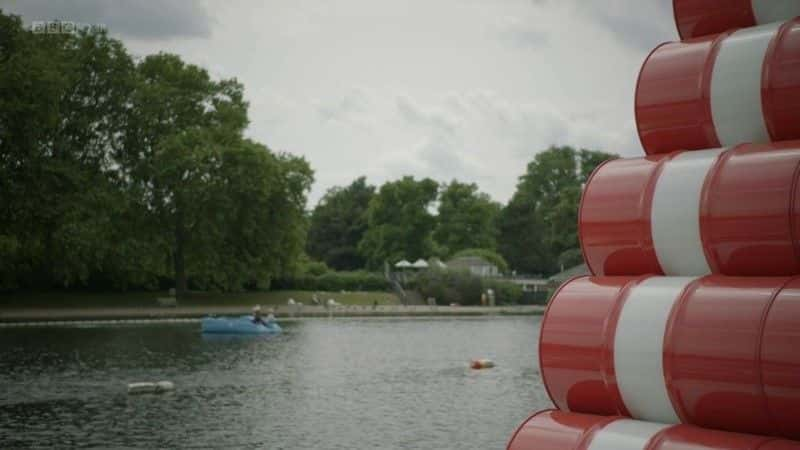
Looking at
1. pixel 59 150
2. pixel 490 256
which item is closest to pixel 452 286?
pixel 490 256

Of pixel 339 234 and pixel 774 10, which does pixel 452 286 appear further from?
pixel 774 10

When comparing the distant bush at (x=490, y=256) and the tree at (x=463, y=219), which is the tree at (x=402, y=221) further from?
the distant bush at (x=490, y=256)

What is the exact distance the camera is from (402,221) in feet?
342

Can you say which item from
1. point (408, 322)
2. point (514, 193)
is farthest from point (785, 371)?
point (514, 193)

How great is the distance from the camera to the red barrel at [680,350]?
5.29 meters

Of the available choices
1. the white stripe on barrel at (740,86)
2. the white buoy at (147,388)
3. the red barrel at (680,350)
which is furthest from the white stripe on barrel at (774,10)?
the white buoy at (147,388)

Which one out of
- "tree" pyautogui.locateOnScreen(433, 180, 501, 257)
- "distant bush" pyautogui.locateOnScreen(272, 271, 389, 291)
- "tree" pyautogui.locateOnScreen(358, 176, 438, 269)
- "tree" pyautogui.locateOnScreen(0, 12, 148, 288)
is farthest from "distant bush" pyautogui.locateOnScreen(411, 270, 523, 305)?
"tree" pyautogui.locateOnScreen(433, 180, 501, 257)

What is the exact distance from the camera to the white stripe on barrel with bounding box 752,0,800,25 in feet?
19.9

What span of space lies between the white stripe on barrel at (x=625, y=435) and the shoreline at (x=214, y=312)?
4908 cm

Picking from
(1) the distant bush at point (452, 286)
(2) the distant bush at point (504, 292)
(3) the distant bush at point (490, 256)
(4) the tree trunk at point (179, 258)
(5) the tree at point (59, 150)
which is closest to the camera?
(5) the tree at point (59, 150)

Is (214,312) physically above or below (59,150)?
below

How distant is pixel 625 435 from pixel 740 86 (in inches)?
84.7

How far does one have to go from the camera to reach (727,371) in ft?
17.9

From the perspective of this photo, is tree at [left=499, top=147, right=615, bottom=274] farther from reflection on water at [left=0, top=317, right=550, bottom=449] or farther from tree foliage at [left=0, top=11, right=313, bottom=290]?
reflection on water at [left=0, top=317, right=550, bottom=449]
